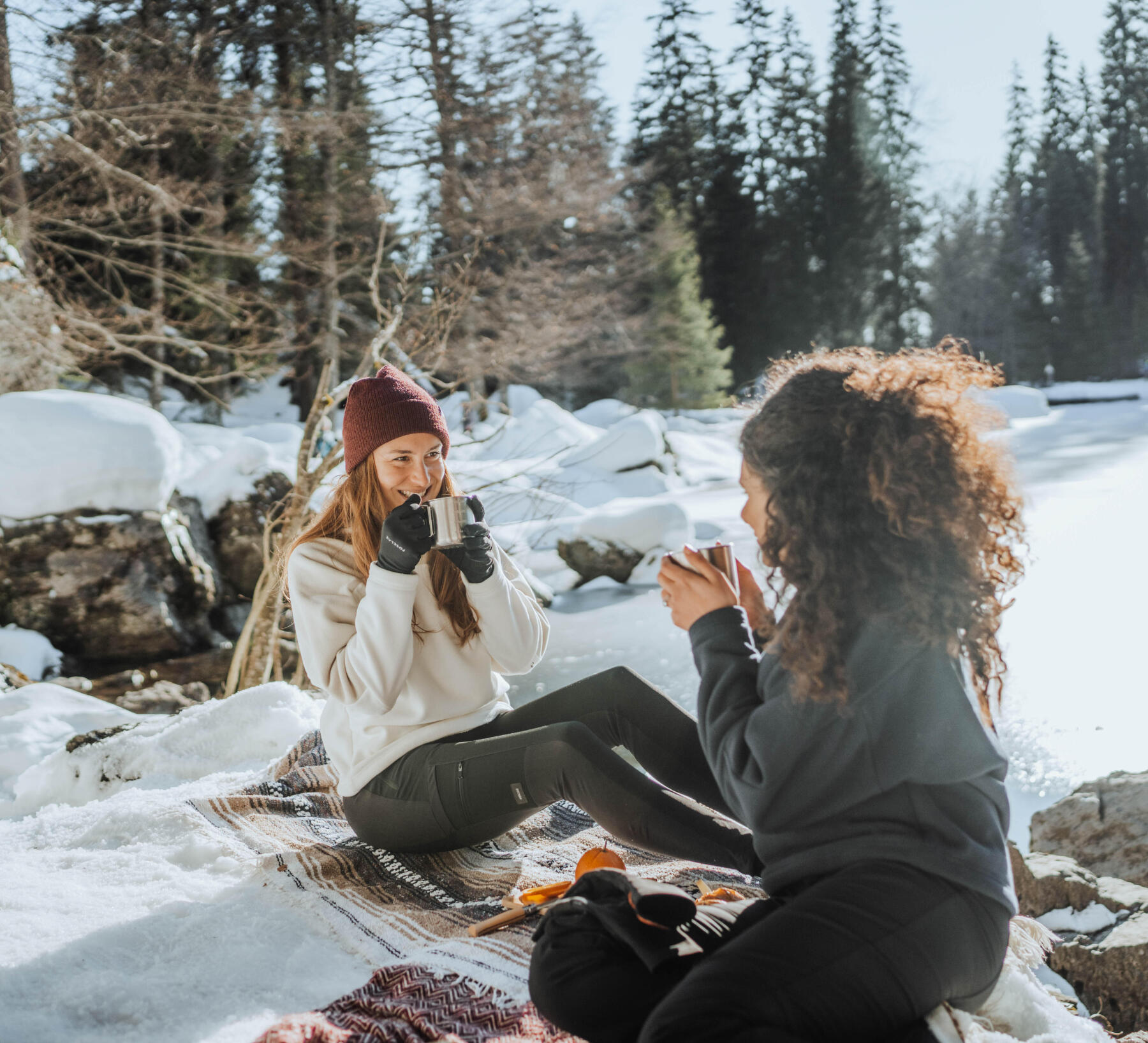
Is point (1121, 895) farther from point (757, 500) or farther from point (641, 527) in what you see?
point (641, 527)

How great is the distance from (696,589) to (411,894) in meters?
1.17

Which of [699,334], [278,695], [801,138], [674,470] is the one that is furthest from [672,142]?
[278,695]

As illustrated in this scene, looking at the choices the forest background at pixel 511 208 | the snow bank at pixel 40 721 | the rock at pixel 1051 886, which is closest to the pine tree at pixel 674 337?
the forest background at pixel 511 208

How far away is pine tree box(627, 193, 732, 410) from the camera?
23.3 meters

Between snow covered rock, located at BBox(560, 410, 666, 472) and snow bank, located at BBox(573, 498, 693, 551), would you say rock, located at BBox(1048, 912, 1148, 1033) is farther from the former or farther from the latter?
snow covered rock, located at BBox(560, 410, 666, 472)

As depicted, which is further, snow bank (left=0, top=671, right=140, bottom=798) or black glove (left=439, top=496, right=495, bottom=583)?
snow bank (left=0, top=671, right=140, bottom=798)

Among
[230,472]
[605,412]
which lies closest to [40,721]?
[230,472]

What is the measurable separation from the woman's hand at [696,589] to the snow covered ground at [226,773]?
23cm

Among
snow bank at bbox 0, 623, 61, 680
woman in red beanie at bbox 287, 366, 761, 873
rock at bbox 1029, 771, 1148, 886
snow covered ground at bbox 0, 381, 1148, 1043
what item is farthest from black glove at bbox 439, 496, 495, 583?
snow bank at bbox 0, 623, 61, 680

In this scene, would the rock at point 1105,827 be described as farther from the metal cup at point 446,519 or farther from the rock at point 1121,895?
the metal cup at point 446,519

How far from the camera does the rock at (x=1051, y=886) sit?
3.09 meters

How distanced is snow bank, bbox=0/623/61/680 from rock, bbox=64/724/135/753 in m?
3.63

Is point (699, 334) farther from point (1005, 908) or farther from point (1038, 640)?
point (1005, 908)

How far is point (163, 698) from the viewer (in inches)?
241
